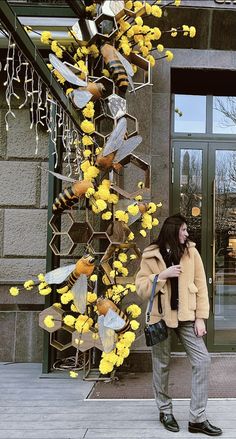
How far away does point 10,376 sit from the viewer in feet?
17.8

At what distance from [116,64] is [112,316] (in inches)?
102

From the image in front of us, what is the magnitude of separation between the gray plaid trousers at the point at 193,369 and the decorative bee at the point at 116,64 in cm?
264

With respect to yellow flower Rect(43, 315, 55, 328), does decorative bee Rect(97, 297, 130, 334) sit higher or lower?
higher

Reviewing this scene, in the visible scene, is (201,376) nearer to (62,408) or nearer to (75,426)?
(75,426)

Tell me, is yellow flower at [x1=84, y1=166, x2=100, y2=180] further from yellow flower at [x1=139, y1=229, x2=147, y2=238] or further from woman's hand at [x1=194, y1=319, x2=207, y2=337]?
woman's hand at [x1=194, y1=319, x2=207, y2=337]

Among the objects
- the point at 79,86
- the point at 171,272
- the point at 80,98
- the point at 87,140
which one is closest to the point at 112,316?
the point at 171,272

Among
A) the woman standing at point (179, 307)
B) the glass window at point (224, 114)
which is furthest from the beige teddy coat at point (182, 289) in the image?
the glass window at point (224, 114)

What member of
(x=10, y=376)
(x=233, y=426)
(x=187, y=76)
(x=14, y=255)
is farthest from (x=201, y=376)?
(x=187, y=76)

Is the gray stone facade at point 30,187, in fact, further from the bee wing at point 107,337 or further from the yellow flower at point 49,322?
the bee wing at point 107,337

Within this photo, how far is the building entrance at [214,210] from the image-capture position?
6.44 m

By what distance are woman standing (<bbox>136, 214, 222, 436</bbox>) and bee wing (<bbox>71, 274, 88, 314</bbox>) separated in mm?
671

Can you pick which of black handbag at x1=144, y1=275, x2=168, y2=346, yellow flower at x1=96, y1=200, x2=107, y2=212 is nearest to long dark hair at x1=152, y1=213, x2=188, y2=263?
black handbag at x1=144, y1=275, x2=168, y2=346

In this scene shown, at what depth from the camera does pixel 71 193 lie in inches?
183

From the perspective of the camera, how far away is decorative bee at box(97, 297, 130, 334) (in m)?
4.12
